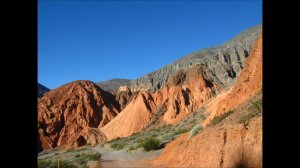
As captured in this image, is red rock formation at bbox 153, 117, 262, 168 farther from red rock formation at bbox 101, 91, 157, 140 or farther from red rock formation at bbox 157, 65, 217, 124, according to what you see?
red rock formation at bbox 101, 91, 157, 140

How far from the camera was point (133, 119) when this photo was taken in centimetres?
8000

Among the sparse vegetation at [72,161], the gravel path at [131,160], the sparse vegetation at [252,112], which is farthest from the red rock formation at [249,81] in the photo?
the sparse vegetation at [72,161]

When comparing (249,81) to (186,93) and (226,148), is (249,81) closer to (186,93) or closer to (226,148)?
(226,148)

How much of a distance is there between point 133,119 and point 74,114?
20876mm

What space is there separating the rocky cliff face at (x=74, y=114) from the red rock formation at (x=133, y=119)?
2505 mm

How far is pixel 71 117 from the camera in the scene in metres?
94.4

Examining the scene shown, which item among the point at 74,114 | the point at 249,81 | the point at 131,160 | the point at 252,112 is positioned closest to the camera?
the point at 252,112

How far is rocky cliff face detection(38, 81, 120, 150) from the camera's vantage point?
83325mm

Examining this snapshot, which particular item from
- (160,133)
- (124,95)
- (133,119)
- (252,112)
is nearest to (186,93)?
(133,119)

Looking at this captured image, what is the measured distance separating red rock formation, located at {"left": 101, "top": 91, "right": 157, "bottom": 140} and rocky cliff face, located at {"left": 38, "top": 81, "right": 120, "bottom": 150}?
2505 mm

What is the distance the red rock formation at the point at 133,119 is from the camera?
78.6m

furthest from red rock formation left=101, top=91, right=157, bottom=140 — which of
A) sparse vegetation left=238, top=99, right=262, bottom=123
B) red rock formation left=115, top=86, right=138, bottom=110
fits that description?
sparse vegetation left=238, top=99, right=262, bottom=123
